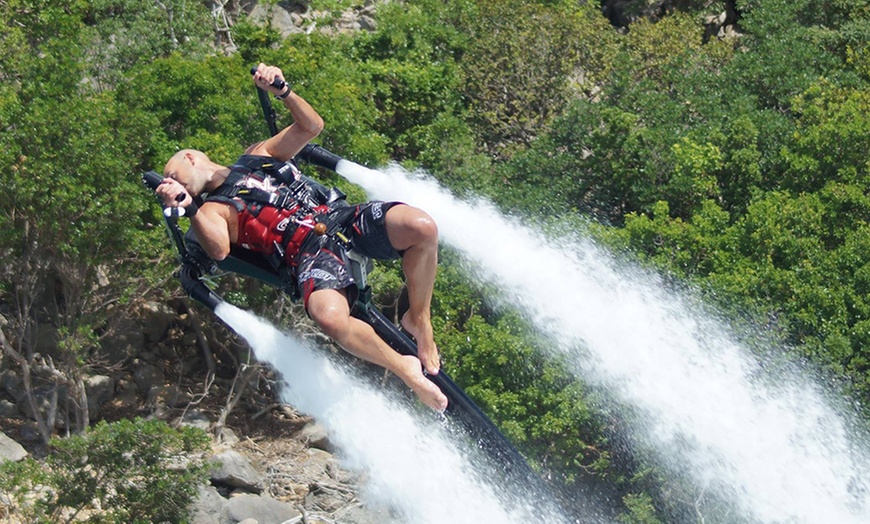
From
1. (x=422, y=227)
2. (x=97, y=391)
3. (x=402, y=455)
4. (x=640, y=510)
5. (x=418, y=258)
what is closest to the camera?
(x=422, y=227)

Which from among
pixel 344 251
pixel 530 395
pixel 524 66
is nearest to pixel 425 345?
pixel 344 251

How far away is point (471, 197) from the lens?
15.5 meters

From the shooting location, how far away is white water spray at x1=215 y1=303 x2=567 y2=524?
29.5 ft

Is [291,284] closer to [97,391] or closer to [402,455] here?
[402,455]

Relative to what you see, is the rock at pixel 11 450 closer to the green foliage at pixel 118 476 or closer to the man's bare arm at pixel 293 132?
the green foliage at pixel 118 476

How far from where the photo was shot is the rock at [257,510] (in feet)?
44.6

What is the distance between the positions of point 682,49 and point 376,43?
13.9 feet

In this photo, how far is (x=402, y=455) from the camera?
10164mm

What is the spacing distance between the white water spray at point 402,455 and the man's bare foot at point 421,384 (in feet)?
2.79

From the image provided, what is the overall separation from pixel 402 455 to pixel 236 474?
15.3ft

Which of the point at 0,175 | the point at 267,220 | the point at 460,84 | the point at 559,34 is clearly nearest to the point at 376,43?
the point at 460,84

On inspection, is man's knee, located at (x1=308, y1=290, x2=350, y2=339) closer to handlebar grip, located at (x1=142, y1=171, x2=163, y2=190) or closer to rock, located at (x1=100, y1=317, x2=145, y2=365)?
handlebar grip, located at (x1=142, y1=171, x2=163, y2=190)

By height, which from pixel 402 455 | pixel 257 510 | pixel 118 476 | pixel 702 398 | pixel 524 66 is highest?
pixel 702 398

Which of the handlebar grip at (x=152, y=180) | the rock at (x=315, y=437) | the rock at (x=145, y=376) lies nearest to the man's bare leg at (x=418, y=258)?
the handlebar grip at (x=152, y=180)
